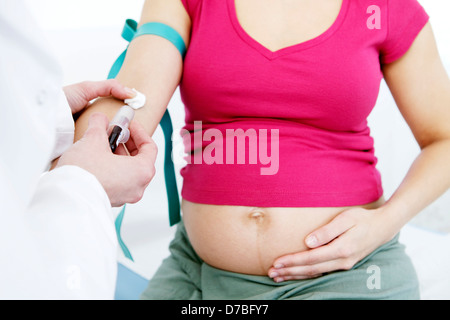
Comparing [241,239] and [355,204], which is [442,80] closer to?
[355,204]

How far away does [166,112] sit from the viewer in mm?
1057

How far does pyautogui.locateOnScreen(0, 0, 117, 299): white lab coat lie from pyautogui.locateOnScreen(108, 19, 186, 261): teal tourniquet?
0.49 meters

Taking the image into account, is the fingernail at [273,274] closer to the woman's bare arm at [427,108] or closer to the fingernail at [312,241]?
the fingernail at [312,241]

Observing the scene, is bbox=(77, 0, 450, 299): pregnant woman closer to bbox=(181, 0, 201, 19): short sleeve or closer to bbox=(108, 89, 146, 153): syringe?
bbox=(181, 0, 201, 19): short sleeve

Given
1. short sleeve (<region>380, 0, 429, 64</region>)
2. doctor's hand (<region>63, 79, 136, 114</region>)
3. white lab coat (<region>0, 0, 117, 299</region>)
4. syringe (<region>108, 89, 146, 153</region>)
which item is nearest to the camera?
white lab coat (<region>0, 0, 117, 299</region>)

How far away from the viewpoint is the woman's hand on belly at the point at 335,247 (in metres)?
0.85

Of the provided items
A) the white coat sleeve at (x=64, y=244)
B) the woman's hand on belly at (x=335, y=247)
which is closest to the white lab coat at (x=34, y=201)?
the white coat sleeve at (x=64, y=244)

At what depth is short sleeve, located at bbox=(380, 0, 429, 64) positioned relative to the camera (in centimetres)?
94

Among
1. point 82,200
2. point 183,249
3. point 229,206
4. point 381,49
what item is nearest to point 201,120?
point 229,206

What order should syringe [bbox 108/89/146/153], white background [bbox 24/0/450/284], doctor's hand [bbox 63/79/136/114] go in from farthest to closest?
white background [bbox 24/0/450/284] < doctor's hand [bbox 63/79/136/114] < syringe [bbox 108/89/146/153]

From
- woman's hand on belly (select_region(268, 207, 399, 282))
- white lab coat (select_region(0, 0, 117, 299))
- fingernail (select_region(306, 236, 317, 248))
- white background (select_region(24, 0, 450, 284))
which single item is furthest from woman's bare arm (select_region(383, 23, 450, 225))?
white background (select_region(24, 0, 450, 284))

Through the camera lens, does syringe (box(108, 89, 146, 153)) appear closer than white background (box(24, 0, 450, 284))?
Yes

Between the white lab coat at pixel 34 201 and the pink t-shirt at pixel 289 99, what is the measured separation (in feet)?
1.54

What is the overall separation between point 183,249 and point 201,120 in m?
0.33
